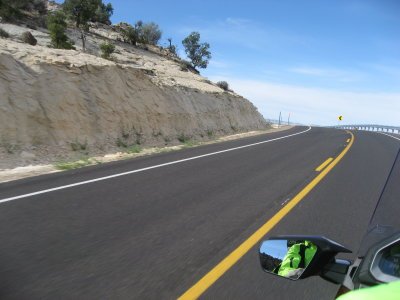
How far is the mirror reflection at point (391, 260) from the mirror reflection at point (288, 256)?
37cm

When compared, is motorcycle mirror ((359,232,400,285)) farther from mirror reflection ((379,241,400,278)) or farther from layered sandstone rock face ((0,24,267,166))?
layered sandstone rock face ((0,24,267,166))

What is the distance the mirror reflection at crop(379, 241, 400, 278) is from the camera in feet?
4.90

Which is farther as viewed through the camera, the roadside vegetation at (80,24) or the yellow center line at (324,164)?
the roadside vegetation at (80,24)

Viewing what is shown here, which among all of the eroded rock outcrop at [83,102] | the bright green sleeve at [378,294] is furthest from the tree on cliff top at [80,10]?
the bright green sleeve at [378,294]

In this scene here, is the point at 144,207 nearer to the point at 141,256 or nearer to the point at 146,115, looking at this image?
the point at 141,256

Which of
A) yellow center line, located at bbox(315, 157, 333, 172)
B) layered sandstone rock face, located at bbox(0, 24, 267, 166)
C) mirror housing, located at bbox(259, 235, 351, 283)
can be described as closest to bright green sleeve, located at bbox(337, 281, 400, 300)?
mirror housing, located at bbox(259, 235, 351, 283)

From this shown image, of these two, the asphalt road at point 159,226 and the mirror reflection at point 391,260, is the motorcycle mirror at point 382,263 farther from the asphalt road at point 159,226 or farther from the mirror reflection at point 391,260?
the asphalt road at point 159,226

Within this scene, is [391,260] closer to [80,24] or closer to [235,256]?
[235,256]

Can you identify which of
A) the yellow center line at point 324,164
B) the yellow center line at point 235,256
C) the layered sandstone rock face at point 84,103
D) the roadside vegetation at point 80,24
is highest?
the roadside vegetation at point 80,24

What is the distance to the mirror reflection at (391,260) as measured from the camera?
149cm

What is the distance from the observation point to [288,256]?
1.91 m

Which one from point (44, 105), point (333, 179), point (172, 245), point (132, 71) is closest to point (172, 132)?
point (132, 71)

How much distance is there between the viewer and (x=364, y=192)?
8055mm

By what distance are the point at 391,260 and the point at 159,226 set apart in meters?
4.02
